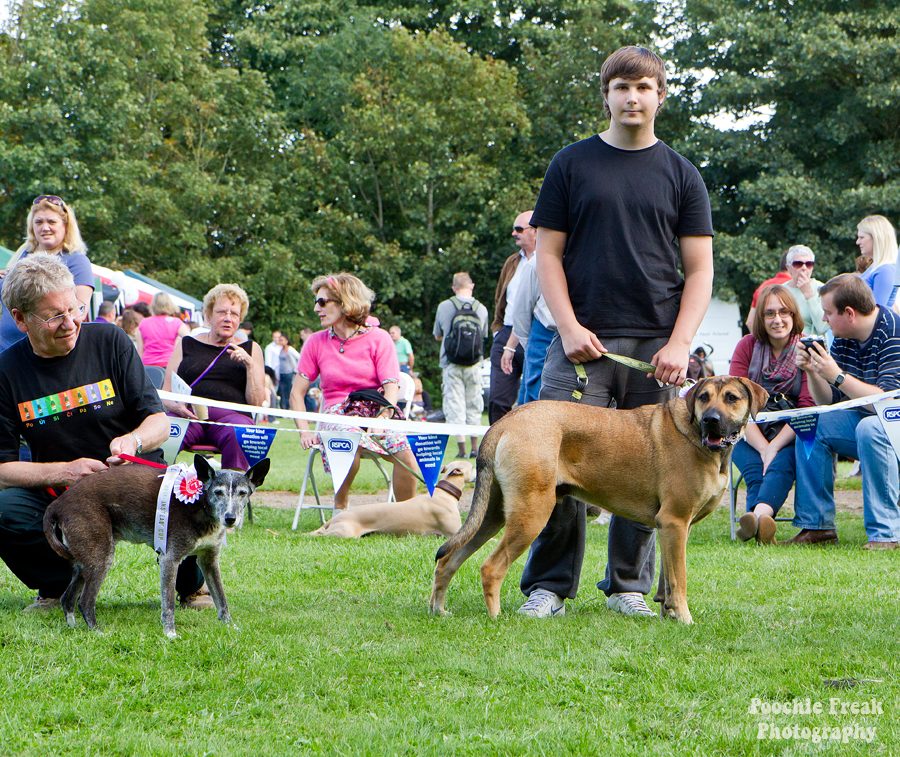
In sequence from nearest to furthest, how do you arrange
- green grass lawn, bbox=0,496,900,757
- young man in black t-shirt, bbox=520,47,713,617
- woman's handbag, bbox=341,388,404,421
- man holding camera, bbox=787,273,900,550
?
green grass lawn, bbox=0,496,900,757 → young man in black t-shirt, bbox=520,47,713,617 → man holding camera, bbox=787,273,900,550 → woman's handbag, bbox=341,388,404,421

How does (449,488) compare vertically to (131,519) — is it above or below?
below

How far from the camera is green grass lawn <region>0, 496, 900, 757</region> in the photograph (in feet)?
8.95

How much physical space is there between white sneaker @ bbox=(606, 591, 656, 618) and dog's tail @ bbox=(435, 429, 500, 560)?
2.69ft

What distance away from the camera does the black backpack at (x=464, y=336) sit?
11633 millimetres

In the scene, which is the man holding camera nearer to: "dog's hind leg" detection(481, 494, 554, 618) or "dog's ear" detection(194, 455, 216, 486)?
"dog's hind leg" detection(481, 494, 554, 618)

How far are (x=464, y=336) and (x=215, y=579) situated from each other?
784 centimetres

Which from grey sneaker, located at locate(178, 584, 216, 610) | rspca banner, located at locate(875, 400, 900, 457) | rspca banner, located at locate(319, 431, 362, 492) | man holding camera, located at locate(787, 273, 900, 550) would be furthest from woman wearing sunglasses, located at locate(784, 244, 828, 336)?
grey sneaker, located at locate(178, 584, 216, 610)

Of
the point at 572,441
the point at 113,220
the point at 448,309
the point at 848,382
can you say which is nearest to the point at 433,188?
the point at 113,220

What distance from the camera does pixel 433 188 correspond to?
28422 millimetres

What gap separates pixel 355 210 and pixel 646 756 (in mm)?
27900

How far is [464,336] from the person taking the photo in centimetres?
1167

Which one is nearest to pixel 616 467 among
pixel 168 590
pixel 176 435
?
pixel 168 590

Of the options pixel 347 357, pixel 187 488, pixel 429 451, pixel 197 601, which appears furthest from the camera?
pixel 347 357

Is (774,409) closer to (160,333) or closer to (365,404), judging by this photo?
(365,404)
